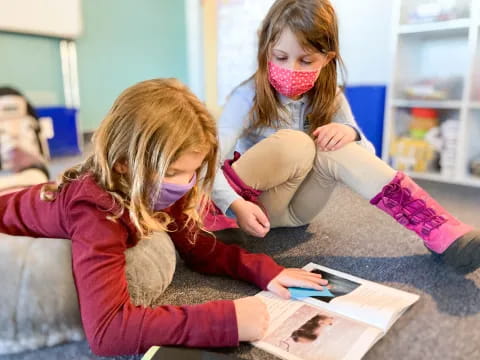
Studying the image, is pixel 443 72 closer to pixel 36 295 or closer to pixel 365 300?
pixel 365 300

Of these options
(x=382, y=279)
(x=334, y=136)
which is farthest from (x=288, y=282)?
(x=334, y=136)

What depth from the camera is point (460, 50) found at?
1.76 meters

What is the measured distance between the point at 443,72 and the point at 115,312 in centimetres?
174

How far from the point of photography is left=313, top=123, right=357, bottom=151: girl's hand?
0.85m

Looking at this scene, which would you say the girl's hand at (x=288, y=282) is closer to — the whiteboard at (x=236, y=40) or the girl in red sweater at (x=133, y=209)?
the girl in red sweater at (x=133, y=209)

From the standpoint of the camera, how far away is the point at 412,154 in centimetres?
174

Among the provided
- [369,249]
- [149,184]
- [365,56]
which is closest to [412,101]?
[365,56]

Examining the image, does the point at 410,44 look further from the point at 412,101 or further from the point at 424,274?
the point at 424,274

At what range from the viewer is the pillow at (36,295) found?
1.91 ft

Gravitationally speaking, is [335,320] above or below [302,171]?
below

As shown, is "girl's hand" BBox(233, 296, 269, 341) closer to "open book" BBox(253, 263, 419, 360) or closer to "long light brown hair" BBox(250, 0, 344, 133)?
"open book" BBox(253, 263, 419, 360)

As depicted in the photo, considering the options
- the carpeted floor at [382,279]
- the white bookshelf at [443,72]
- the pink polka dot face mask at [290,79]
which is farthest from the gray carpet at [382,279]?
the white bookshelf at [443,72]

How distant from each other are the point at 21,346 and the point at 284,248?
20.6 inches

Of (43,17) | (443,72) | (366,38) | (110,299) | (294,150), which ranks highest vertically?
(43,17)
